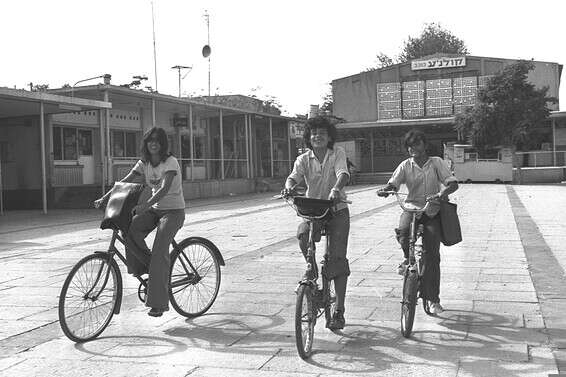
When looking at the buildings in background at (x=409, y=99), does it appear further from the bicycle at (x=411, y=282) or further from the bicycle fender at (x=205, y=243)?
the bicycle at (x=411, y=282)

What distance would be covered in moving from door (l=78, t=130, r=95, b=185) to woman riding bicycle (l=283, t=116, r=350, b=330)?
1825cm

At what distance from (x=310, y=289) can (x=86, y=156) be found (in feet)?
63.5

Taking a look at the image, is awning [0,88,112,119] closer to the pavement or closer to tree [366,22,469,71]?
the pavement

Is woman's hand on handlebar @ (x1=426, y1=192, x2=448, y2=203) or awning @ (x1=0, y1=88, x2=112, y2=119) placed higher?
awning @ (x1=0, y1=88, x2=112, y2=119)

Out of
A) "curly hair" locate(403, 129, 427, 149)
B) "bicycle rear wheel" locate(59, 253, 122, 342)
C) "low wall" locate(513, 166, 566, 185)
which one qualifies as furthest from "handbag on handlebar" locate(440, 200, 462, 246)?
"low wall" locate(513, 166, 566, 185)

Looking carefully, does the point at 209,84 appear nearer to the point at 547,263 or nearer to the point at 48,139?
the point at 48,139

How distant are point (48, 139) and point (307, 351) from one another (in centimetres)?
1759

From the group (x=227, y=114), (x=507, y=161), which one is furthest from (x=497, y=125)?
(x=227, y=114)

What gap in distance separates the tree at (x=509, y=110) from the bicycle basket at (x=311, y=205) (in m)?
28.4

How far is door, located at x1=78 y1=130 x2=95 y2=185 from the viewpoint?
2216cm

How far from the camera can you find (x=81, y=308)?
5.00 metres

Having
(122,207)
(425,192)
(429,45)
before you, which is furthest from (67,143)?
(429,45)

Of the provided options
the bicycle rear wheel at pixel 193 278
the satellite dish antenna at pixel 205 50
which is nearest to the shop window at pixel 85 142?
the satellite dish antenna at pixel 205 50

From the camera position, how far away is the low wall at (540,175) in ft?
106
